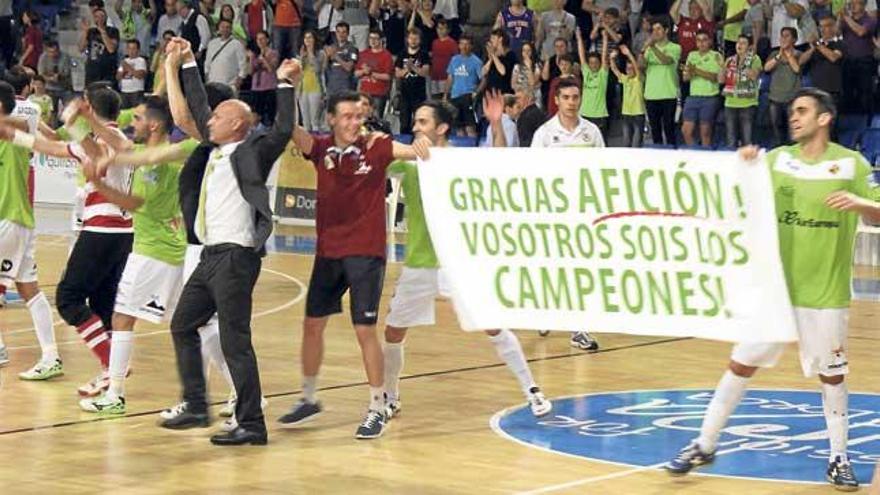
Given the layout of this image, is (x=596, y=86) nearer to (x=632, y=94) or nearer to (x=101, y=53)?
(x=632, y=94)

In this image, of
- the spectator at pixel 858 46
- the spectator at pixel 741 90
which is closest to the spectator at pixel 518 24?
the spectator at pixel 741 90

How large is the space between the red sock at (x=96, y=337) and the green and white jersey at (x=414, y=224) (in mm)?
2629

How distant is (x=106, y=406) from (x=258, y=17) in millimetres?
20785

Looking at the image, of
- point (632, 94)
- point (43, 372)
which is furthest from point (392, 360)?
point (632, 94)

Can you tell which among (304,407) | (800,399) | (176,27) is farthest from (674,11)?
(304,407)

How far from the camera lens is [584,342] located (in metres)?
15.5

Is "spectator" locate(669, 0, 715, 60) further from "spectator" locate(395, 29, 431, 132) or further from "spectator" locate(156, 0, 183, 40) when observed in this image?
"spectator" locate(156, 0, 183, 40)

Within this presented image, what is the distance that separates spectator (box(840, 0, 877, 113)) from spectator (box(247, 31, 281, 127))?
415 inches

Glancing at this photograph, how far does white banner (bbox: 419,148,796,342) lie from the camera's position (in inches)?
384

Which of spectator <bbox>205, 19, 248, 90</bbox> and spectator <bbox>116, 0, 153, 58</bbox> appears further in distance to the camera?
spectator <bbox>116, 0, 153, 58</bbox>

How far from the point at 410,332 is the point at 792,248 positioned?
6.95 metres

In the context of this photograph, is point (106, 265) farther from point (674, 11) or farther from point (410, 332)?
point (674, 11)

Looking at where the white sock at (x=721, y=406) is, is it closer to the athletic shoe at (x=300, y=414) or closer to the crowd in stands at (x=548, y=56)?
the athletic shoe at (x=300, y=414)

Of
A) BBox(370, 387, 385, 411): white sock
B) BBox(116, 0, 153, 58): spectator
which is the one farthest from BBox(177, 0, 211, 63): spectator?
BBox(370, 387, 385, 411): white sock
